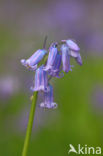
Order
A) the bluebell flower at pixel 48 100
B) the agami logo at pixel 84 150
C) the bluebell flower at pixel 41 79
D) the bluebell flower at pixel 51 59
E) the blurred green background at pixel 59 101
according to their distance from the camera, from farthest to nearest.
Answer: the blurred green background at pixel 59 101
the agami logo at pixel 84 150
the bluebell flower at pixel 48 100
the bluebell flower at pixel 41 79
the bluebell flower at pixel 51 59

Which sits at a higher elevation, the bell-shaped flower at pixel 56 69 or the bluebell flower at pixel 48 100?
the bell-shaped flower at pixel 56 69

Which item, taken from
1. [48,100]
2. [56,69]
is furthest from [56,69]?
[48,100]

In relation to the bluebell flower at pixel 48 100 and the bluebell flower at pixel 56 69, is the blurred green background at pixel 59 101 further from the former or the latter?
the bluebell flower at pixel 56 69

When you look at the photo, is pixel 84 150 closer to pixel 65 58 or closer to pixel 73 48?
pixel 65 58

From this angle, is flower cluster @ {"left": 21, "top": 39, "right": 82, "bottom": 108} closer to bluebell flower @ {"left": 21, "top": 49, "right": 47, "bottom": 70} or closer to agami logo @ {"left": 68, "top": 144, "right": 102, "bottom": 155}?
bluebell flower @ {"left": 21, "top": 49, "right": 47, "bottom": 70}

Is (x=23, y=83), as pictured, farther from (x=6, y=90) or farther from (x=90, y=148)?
(x=90, y=148)

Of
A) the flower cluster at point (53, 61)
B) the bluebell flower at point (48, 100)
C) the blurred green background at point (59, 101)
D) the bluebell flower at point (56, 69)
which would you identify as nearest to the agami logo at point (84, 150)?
the blurred green background at point (59, 101)

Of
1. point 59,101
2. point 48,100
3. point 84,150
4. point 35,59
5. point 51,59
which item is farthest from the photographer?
point 59,101

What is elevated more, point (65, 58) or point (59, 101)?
point (59, 101)

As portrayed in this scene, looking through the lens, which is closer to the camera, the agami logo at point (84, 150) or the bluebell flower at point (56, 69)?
the bluebell flower at point (56, 69)

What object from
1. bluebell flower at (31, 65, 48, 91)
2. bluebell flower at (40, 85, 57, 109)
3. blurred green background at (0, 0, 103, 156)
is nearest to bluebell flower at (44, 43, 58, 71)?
bluebell flower at (31, 65, 48, 91)

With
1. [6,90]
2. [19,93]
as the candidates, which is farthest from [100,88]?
[6,90]

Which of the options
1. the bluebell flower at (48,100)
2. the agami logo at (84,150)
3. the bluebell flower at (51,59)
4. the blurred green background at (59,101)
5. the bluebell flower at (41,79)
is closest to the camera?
the bluebell flower at (51,59)
